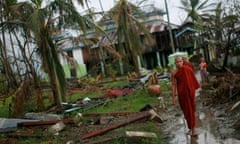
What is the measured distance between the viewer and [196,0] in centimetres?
4216

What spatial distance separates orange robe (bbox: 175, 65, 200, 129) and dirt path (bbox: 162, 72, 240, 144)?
426mm

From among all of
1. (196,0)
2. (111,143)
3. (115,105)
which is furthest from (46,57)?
(196,0)

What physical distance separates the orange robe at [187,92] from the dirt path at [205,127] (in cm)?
43

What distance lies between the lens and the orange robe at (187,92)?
8352mm

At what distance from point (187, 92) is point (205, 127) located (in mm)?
1255

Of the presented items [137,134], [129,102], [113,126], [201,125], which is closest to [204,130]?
[201,125]

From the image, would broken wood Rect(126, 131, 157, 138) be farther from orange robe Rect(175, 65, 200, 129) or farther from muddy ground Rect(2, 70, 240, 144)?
orange robe Rect(175, 65, 200, 129)

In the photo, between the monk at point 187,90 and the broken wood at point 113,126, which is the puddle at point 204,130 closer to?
the monk at point 187,90

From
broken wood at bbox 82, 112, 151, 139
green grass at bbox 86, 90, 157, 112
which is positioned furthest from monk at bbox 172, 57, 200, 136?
green grass at bbox 86, 90, 157, 112

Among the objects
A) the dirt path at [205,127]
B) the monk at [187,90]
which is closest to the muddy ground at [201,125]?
the dirt path at [205,127]

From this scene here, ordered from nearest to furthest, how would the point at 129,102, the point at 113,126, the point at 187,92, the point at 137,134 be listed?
the point at 137,134 → the point at 187,92 → the point at 113,126 → the point at 129,102

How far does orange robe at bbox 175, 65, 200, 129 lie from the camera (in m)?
8.35

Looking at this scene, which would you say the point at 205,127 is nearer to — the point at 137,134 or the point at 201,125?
the point at 201,125

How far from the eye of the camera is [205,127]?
9.14 m
